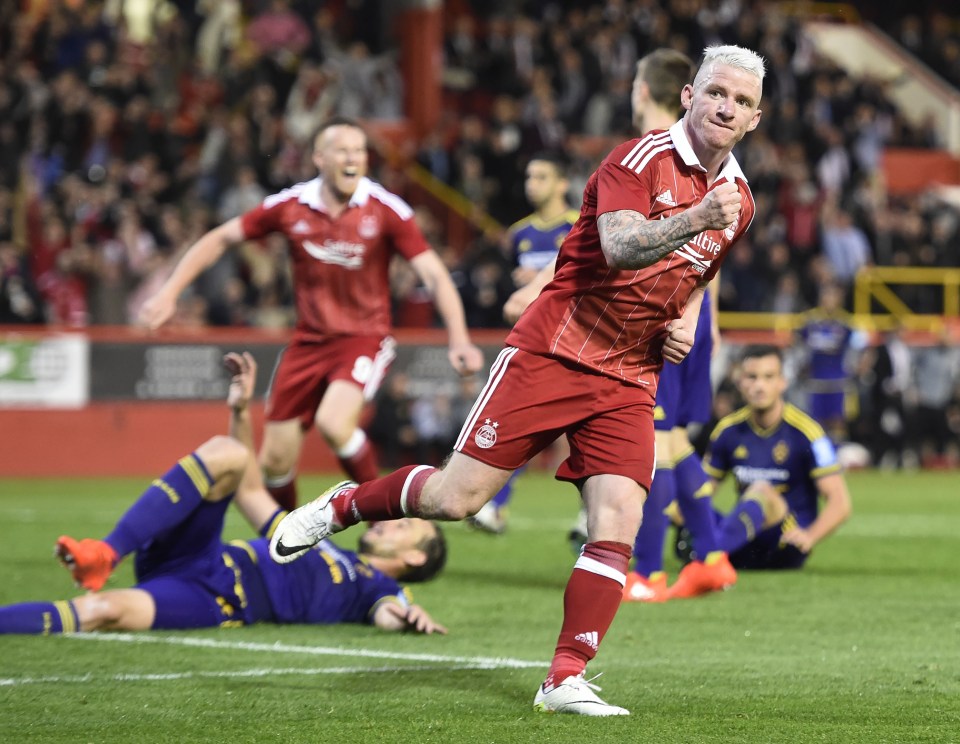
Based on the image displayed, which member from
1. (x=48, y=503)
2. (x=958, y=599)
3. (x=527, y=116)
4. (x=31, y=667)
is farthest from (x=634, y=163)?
(x=527, y=116)

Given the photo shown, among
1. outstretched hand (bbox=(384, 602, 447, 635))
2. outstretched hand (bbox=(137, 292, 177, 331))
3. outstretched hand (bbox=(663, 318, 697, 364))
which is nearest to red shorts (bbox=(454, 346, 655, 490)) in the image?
outstretched hand (bbox=(663, 318, 697, 364))

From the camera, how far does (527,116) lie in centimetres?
2431

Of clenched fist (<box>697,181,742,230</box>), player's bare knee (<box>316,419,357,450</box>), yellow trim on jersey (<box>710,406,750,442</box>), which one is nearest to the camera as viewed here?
clenched fist (<box>697,181,742,230</box>)

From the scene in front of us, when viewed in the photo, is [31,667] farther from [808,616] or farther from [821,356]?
[821,356]

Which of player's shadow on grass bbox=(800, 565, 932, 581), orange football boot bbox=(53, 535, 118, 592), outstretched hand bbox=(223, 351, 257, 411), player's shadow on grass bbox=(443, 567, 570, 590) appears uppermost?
outstretched hand bbox=(223, 351, 257, 411)

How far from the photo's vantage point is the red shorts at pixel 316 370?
988 cm

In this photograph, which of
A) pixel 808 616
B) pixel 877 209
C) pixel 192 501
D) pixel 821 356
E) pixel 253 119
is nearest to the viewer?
pixel 192 501

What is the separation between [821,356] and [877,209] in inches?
253

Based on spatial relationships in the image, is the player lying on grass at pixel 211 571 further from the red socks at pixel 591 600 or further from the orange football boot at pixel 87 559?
the red socks at pixel 591 600

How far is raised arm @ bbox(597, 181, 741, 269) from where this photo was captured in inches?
197

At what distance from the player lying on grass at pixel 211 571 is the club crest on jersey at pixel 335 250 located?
8.39 ft

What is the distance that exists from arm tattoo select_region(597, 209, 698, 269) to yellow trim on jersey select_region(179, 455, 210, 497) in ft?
7.83

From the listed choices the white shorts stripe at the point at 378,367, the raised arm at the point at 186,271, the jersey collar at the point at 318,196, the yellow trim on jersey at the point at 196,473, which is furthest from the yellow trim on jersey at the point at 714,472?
the yellow trim on jersey at the point at 196,473

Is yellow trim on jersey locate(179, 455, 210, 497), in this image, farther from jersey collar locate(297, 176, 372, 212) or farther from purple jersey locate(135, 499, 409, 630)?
jersey collar locate(297, 176, 372, 212)
